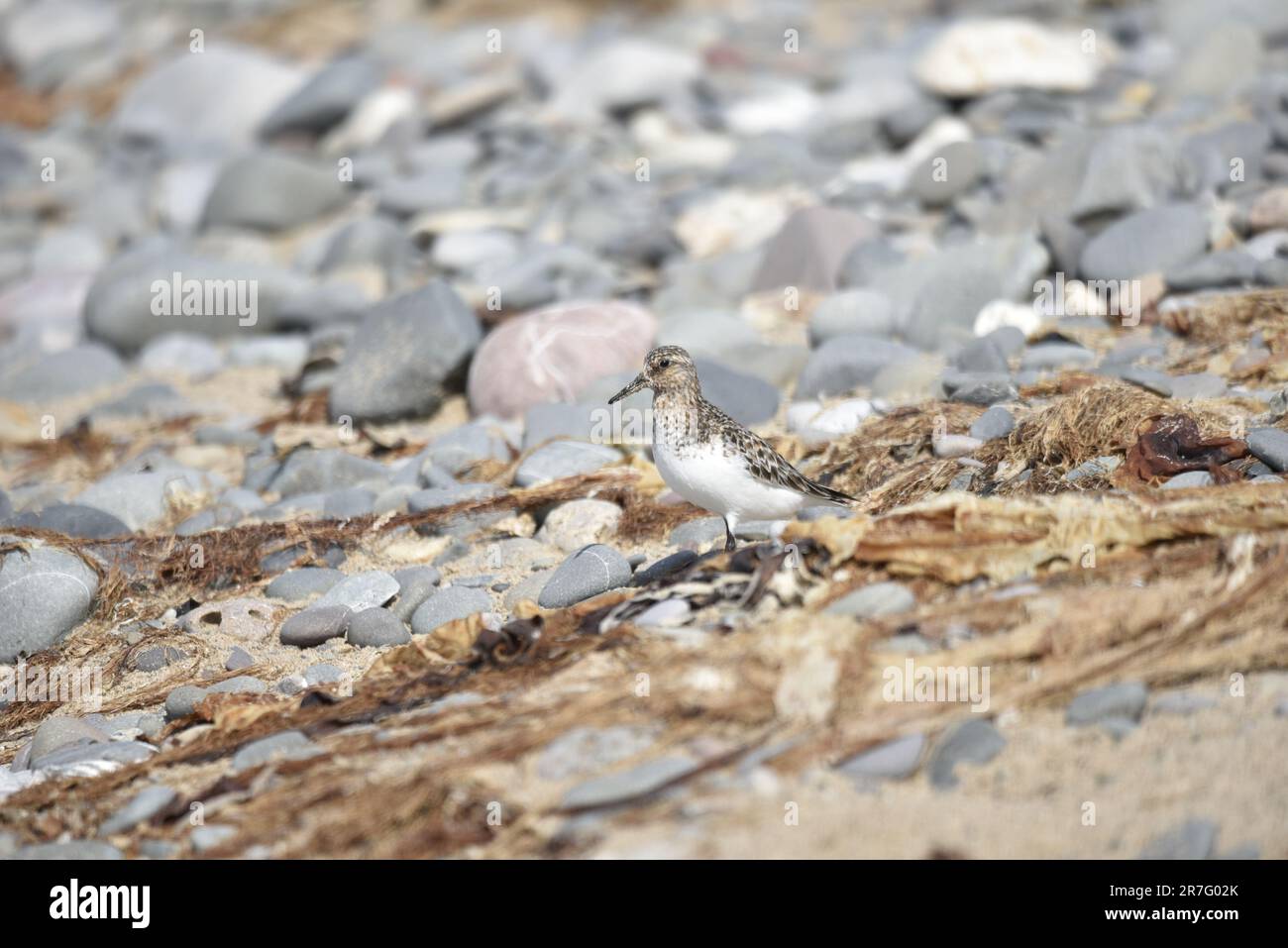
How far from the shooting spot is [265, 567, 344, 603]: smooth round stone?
314 inches

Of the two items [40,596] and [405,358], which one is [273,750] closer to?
[40,596]

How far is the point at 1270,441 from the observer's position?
6.93m

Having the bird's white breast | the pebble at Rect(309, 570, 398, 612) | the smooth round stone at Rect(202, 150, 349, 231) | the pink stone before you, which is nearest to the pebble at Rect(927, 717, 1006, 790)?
the bird's white breast

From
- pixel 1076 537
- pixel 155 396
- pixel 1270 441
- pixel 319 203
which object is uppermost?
pixel 319 203

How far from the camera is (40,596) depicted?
7871mm

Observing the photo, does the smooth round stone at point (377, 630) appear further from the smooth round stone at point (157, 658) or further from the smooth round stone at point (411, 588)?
the smooth round stone at point (157, 658)

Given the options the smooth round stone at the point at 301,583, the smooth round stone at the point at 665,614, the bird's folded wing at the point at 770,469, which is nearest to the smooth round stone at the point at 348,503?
the smooth round stone at the point at 301,583

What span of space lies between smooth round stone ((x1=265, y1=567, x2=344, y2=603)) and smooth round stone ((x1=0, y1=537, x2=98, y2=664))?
1.03 meters

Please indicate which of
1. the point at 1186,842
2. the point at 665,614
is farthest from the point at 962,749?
the point at 665,614

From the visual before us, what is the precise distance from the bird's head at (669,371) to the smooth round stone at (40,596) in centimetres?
332

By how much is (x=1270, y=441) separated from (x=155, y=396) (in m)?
9.04
